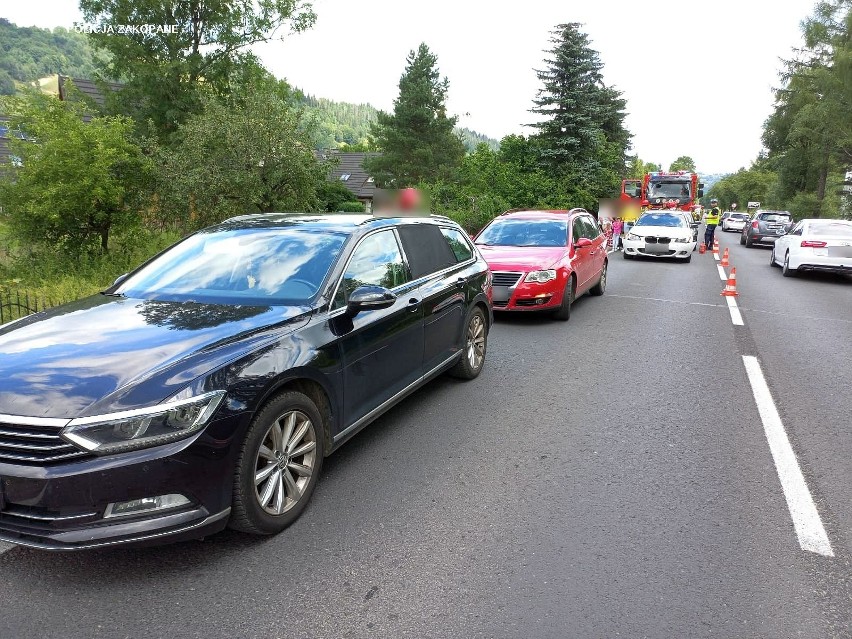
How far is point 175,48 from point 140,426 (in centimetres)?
1863

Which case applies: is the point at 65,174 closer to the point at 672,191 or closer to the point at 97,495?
the point at 97,495

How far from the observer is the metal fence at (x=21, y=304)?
7.80m

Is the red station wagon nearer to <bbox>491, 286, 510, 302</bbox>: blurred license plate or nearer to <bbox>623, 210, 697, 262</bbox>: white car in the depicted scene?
<bbox>491, 286, 510, 302</bbox>: blurred license plate

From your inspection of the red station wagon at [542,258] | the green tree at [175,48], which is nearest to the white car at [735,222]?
the green tree at [175,48]

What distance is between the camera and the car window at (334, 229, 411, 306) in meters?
4.16

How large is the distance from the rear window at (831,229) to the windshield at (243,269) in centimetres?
1503

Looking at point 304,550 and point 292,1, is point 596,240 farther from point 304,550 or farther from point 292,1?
point 292,1

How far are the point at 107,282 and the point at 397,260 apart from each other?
6951mm

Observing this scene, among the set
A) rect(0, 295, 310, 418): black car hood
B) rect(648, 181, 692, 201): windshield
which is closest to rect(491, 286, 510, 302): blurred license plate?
rect(0, 295, 310, 418): black car hood

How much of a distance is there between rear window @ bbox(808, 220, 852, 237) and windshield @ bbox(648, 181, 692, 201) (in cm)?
1718

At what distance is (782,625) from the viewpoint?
8.75 ft

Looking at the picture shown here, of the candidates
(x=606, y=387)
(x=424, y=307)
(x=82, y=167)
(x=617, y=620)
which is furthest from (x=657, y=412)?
(x=82, y=167)

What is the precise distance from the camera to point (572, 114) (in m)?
30.3

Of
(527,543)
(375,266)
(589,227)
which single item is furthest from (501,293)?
(527,543)
